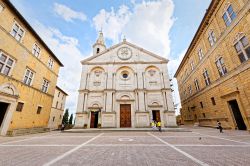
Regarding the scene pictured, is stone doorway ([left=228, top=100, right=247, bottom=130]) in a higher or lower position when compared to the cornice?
lower

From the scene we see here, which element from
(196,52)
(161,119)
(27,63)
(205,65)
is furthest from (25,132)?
(196,52)

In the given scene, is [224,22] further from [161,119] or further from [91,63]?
[91,63]

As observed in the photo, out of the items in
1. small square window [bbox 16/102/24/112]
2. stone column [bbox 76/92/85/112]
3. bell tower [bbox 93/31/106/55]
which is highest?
bell tower [bbox 93/31/106/55]

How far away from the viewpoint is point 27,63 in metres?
15.9

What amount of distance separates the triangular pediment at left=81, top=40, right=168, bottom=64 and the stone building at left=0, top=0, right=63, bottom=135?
25.3ft

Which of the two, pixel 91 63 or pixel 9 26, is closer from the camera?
pixel 9 26

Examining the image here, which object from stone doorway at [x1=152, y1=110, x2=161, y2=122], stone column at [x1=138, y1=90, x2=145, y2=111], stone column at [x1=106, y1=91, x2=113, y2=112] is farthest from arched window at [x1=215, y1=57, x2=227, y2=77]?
stone column at [x1=106, y1=91, x2=113, y2=112]

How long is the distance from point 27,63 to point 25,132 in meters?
9.05

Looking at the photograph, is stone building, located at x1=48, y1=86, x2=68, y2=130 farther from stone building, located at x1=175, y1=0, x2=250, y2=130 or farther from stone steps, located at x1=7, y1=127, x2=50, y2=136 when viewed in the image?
stone building, located at x1=175, y1=0, x2=250, y2=130

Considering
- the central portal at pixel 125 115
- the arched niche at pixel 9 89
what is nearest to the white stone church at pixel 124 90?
the central portal at pixel 125 115

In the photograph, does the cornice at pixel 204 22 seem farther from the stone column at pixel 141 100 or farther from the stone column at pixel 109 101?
the stone column at pixel 109 101

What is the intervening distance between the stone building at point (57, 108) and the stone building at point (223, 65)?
32.3m

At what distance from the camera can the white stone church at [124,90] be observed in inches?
766

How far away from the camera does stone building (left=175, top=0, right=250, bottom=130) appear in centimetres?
1217
